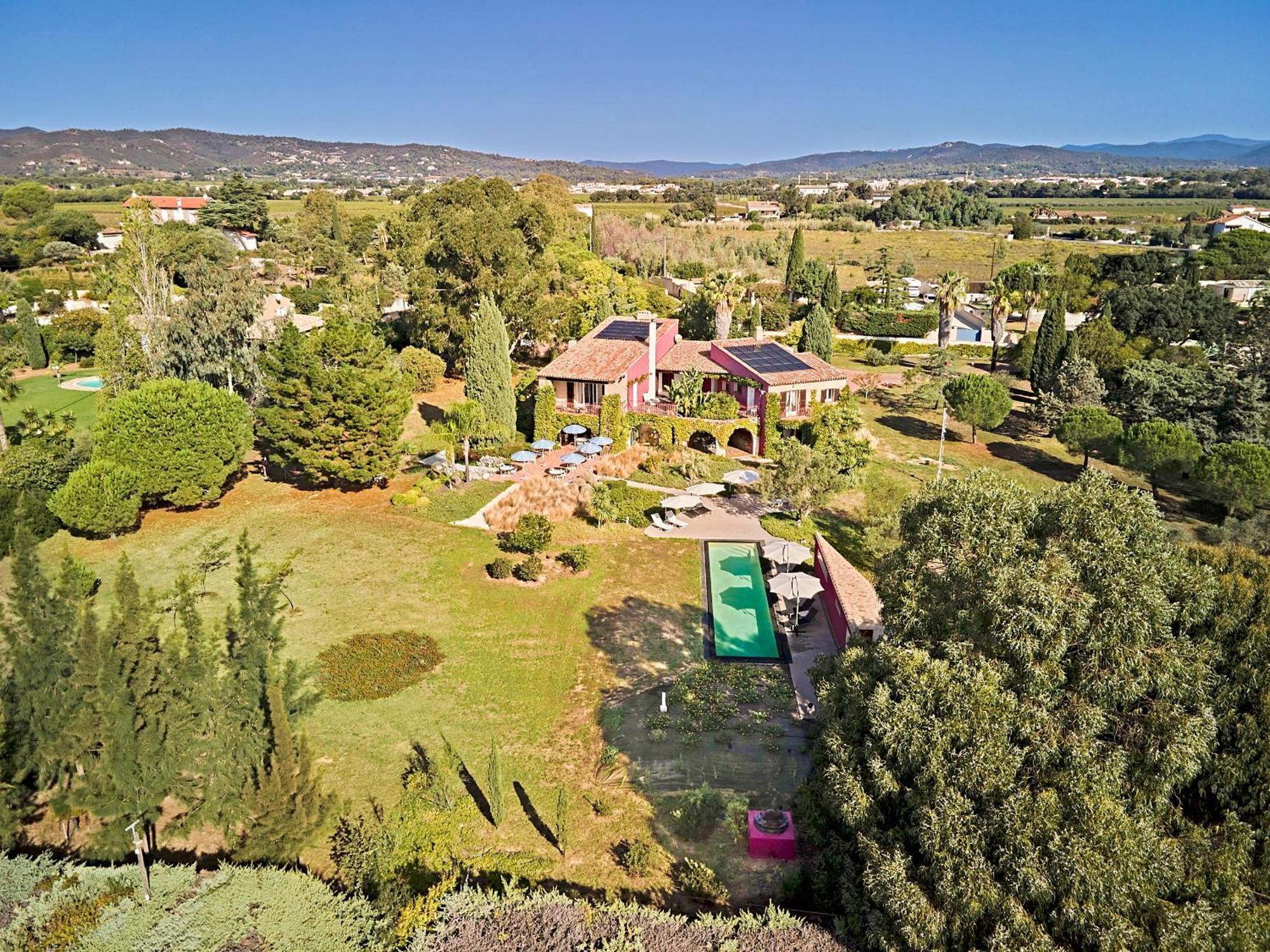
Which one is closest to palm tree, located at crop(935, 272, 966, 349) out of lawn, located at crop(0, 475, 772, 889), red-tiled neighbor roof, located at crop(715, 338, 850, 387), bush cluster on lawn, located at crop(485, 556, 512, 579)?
red-tiled neighbor roof, located at crop(715, 338, 850, 387)

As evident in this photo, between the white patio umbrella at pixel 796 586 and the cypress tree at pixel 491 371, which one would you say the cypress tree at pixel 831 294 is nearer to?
the cypress tree at pixel 491 371

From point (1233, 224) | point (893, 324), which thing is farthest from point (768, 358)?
point (1233, 224)

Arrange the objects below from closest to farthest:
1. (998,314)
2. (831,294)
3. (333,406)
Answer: (333,406) < (998,314) < (831,294)

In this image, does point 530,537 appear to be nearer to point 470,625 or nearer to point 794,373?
point 470,625

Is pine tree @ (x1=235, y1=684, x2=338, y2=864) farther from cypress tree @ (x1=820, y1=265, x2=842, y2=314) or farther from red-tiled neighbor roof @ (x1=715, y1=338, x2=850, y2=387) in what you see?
cypress tree @ (x1=820, y1=265, x2=842, y2=314)

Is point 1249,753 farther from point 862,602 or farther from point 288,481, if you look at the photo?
point 288,481

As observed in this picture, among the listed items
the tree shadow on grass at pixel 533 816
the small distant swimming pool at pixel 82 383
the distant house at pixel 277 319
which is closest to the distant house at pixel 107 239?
the distant house at pixel 277 319
